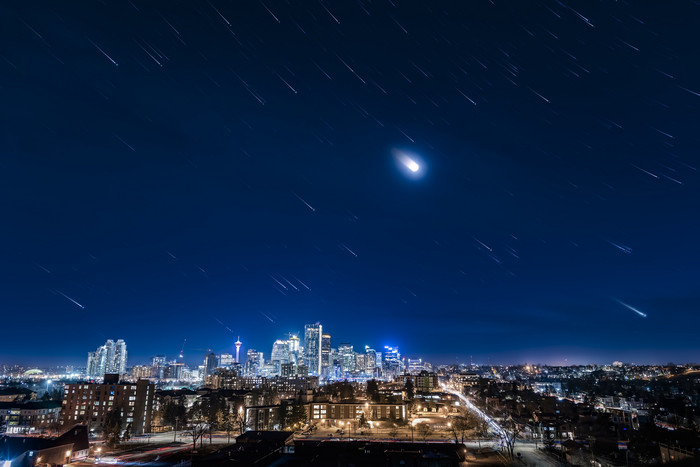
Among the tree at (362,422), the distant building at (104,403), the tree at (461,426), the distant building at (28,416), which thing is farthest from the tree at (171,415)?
the tree at (461,426)

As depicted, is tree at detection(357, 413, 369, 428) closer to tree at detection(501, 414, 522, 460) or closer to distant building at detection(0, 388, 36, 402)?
tree at detection(501, 414, 522, 460)

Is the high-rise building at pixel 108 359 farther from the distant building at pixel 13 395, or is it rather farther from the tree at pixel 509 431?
the tree at pixel 509 431

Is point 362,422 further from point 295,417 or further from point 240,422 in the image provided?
point 240,422

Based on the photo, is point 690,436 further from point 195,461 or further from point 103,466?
point 103,466

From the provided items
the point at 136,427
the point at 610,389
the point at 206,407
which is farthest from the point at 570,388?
the point at 136,427

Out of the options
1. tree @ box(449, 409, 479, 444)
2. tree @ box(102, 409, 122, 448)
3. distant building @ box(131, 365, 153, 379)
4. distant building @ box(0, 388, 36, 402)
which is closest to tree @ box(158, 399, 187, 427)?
tree @ box(102, 409, 122, 448)

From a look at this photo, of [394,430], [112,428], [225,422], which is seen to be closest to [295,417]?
[225,422]

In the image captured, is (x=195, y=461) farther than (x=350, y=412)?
No
